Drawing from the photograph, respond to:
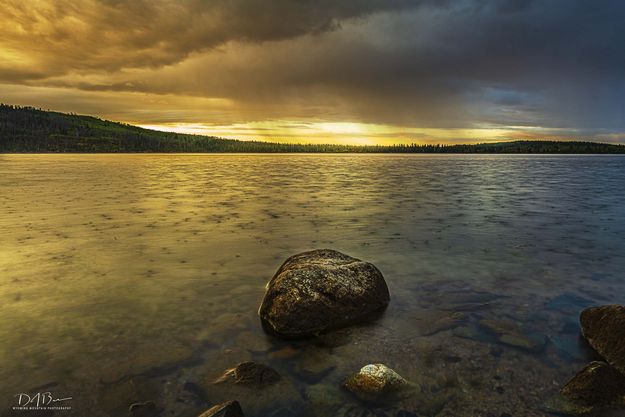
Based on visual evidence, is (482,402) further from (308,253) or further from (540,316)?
(308,253)

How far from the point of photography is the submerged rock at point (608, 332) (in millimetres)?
6777

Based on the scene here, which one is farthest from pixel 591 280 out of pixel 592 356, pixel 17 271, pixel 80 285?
pixel 17 271

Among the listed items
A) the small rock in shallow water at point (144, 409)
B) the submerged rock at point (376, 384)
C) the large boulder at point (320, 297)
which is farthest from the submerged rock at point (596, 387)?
the small rock in shallow water at point (144, 409)

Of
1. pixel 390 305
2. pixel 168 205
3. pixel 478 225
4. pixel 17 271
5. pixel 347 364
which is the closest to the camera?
pixel 347 364

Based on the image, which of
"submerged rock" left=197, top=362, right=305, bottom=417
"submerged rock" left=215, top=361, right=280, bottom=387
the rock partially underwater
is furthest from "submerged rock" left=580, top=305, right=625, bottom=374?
"submerged rock" left=215, top=361, right=280, bottom=387

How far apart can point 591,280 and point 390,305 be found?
256 inches

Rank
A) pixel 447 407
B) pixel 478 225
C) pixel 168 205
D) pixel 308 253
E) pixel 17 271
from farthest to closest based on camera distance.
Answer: pixel 168 205 → pixel 478 225 → pixel 17 271 → pixel 308 253 → pixel 447 407

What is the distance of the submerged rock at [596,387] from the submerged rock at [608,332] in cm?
70

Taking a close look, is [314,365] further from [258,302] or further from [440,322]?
[440,322]

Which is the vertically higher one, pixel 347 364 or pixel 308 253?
pixel 308 253

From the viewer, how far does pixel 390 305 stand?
9625 millimetres

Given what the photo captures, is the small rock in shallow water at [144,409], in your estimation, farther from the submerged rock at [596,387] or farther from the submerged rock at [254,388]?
the submerged rock at [596,387]

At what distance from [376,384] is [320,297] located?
276cm

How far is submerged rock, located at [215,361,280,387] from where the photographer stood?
6426 mm
